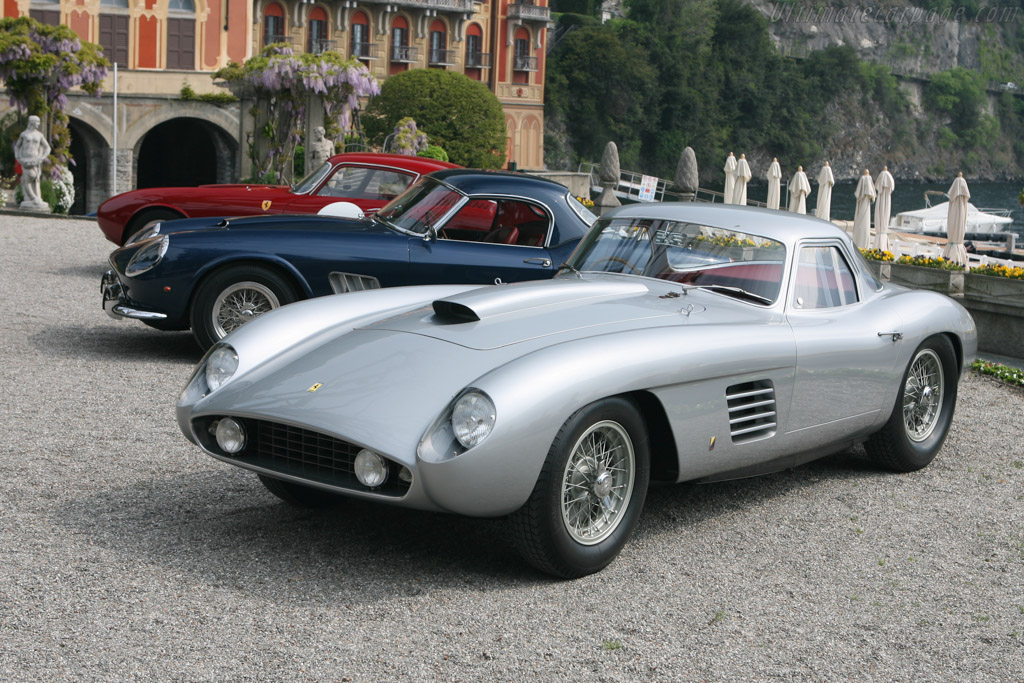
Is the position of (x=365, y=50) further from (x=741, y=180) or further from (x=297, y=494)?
(x=297, y=494)

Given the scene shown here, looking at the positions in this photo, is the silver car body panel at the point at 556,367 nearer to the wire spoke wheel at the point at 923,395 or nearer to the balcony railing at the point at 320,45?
the wire spoke wheel at the point at 923,395

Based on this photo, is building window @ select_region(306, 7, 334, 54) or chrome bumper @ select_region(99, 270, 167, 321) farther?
building window @ select_region(306, 7, 334, 54)

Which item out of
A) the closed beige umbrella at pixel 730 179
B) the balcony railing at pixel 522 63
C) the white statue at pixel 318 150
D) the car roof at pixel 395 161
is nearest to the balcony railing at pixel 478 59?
the balcony railing at pixel 522 63

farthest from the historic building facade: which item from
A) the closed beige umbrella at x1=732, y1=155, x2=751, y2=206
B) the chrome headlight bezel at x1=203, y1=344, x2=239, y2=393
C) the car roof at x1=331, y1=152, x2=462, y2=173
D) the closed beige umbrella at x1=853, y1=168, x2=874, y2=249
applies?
the chrome headlight bezel at x1=203, y1=344, x2=239, y2=393

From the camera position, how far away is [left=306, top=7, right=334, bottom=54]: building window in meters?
61.7

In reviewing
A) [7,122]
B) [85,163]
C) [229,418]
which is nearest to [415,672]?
[229,418]

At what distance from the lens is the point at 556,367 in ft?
14.3

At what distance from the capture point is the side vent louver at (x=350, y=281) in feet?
27.5

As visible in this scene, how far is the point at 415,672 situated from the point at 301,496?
5.55 feet

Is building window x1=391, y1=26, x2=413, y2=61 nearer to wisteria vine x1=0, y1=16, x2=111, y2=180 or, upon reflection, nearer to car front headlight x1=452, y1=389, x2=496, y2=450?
wisteria vine x1=0, y1=16, x2=111, y2=180

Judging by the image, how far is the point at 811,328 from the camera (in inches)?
220

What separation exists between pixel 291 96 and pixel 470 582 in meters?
18.1

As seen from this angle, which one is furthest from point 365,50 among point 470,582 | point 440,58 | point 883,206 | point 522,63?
point 470,582

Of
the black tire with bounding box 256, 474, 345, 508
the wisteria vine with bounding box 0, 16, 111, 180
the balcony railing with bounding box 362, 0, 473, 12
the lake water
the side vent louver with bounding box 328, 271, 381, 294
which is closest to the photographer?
the black tire with bounding box 256, 474, 345, 508
